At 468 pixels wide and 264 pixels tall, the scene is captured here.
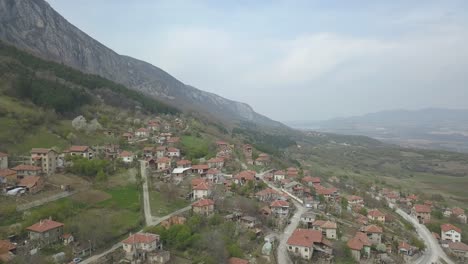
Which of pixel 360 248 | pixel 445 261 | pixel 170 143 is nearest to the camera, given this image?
pixel 360 248

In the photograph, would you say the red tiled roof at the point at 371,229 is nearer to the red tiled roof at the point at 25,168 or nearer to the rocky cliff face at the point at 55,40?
the red tiled roof at the point at 25,168

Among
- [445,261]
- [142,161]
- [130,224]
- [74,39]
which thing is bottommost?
[445,261]

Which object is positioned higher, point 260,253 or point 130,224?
point 130,224

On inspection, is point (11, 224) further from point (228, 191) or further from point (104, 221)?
point (228, 191)

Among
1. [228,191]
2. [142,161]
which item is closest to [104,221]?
[228,191]

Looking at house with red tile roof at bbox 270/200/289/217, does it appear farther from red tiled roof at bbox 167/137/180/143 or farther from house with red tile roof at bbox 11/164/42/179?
house with red tile roof at bbox 11/164/42/179

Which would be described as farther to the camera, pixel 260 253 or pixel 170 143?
pixel 170 143

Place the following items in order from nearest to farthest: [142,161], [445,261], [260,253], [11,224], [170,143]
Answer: [11,224] → [260,253] → [445,261] → [142,161] → [170,143]
